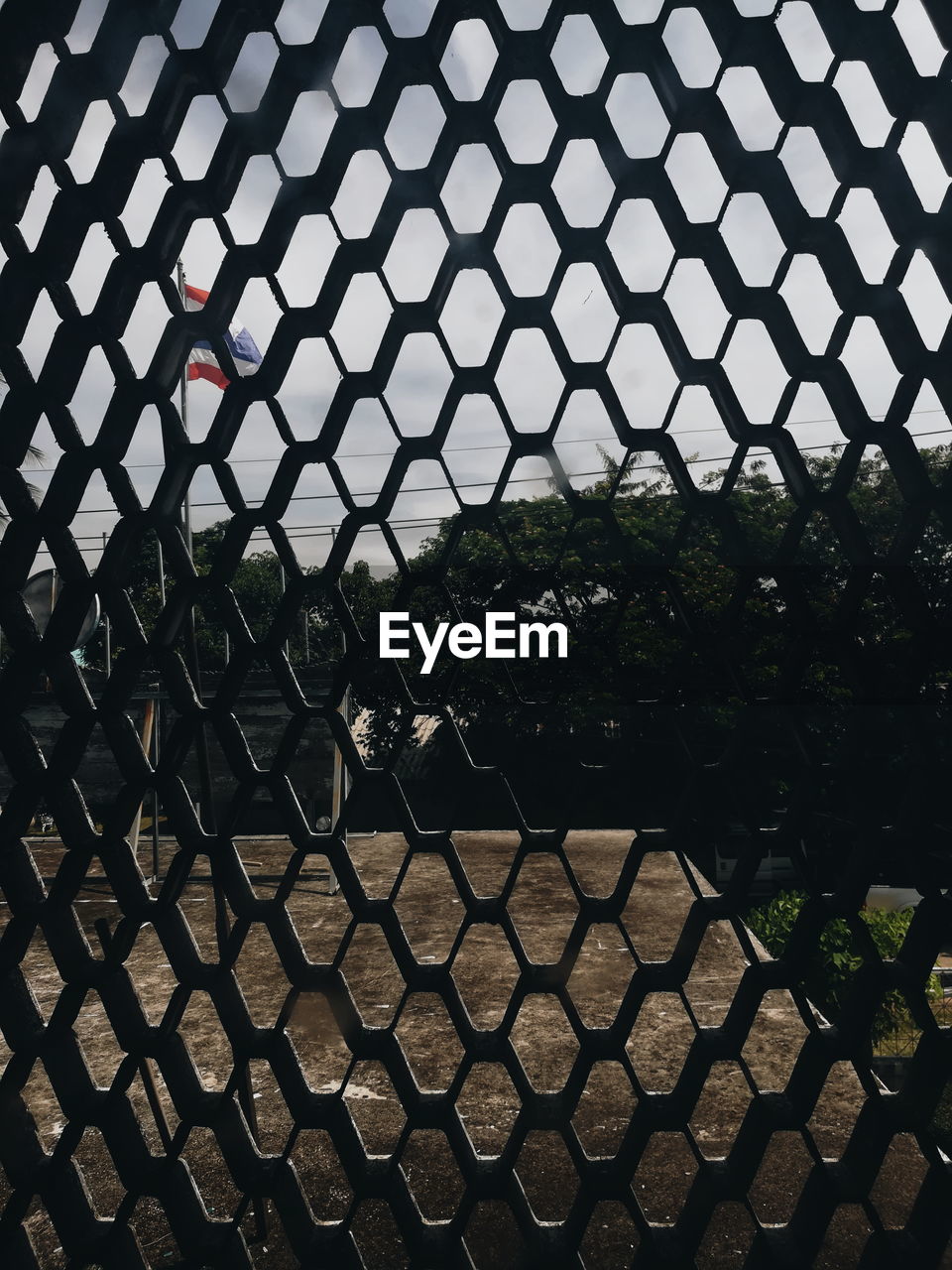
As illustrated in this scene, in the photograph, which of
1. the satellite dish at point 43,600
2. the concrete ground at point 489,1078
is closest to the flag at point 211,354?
the satellite dish at point 43,600

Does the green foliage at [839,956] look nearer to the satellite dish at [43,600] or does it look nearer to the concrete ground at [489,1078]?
the concrete ground at [489,1078]

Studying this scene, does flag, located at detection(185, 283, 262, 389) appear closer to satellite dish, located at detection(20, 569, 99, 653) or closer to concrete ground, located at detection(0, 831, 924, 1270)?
satellite dish, located at detection(20, 569, 99, 653)

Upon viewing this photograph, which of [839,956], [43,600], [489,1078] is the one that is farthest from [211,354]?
[839,956]

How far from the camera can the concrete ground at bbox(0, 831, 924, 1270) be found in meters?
2.62

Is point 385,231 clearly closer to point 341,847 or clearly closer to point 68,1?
point 68,1

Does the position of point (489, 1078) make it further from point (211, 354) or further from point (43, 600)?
point (211, 354)

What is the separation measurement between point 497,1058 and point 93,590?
1194 millimetres

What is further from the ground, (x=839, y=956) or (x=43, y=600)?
(x=43, y=600)

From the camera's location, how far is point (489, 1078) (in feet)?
12.7

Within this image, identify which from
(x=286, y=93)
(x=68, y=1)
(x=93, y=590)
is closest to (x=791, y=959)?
(x=93, y=590)

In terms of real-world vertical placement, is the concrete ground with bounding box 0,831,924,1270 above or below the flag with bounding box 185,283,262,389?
below

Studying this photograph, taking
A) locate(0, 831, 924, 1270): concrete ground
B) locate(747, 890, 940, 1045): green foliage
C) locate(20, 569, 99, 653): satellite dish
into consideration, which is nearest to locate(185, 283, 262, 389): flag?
locate(20, 569, 99, 653): satellite dish

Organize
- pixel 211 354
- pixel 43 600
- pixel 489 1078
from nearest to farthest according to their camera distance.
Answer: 1. pixel 43 600
2. pixel 489 1078
3. pixel 211 354

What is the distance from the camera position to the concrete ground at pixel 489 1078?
2619mm
